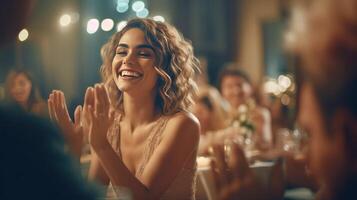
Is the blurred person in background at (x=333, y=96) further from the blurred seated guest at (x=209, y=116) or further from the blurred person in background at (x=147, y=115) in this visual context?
the blurred seated guest at (x=209, y=116)

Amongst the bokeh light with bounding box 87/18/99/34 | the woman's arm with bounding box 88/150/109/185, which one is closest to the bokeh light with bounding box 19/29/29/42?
the bokeh light with bounding box 87/18/99/34

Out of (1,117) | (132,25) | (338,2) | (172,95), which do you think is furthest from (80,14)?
(338,2)

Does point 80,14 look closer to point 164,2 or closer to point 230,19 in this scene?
point 164,2

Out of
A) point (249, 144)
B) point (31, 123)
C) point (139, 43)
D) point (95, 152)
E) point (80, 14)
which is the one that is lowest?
point (249, 144)

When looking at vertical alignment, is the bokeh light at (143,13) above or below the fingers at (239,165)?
above

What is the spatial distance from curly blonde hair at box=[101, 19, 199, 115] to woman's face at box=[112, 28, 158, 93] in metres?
0.01

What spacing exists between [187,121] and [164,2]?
50 cm

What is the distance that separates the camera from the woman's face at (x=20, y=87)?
1820 mm

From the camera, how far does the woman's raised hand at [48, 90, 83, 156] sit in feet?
5.33

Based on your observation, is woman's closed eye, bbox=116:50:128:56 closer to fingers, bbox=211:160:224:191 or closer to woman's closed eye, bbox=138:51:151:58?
woman's closed eye, bbox=138:51:151:58

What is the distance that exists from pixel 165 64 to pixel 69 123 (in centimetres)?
36

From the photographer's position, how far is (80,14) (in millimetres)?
1868

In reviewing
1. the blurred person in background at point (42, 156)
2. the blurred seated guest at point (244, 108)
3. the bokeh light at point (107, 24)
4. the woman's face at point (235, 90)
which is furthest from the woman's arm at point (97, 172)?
the woman's face at point (235, 90)

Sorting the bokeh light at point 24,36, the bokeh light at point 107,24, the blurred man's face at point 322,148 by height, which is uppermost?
the bokeh light at point 107,24
